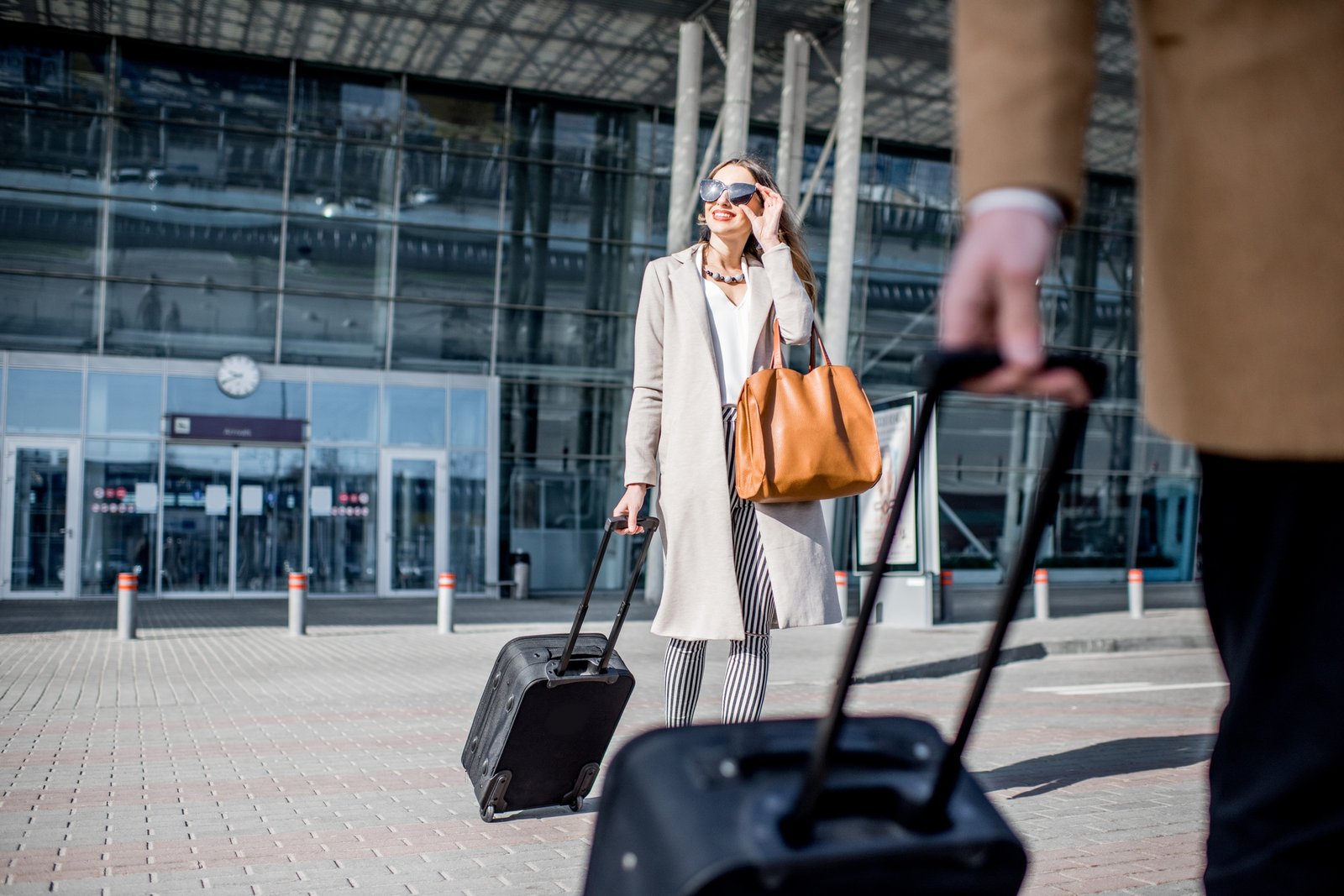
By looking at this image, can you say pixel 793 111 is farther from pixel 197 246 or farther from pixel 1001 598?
pixel 1001 598

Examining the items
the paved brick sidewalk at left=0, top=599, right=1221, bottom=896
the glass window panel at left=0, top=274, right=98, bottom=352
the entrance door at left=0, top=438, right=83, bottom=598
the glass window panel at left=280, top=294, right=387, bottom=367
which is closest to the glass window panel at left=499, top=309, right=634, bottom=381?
the glass window panel at left=280, top=294, right=387, bottom=367

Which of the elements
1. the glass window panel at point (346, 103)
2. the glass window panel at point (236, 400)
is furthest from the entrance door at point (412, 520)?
the glass window panel at point (346, 103)

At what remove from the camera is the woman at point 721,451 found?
127 inches

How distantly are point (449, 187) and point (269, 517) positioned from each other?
6868mm

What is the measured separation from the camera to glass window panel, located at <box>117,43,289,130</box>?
21094 mm

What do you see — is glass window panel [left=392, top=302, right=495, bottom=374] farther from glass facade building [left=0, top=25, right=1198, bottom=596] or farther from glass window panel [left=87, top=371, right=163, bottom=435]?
glass window panel [left=87, top=371, right=163, bottom=435]

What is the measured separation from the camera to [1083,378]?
1.19 metres

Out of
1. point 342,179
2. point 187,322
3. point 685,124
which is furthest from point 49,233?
point 685,124

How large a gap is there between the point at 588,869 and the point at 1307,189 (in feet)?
3.67

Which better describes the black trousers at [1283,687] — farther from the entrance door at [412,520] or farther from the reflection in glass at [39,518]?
the reflection in glass at [39,518]

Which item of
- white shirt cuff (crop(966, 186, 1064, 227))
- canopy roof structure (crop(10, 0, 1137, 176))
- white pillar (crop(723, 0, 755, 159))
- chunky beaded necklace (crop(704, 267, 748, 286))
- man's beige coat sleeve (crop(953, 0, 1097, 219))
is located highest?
canopy roof structure (crop(10, 0, 1137, 176))

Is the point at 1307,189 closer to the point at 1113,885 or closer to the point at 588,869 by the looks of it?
the point at 588,869

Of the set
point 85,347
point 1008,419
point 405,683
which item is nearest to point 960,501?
point 1008,419

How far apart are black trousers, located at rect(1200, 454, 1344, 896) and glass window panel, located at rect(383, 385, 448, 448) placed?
69.1 feet
